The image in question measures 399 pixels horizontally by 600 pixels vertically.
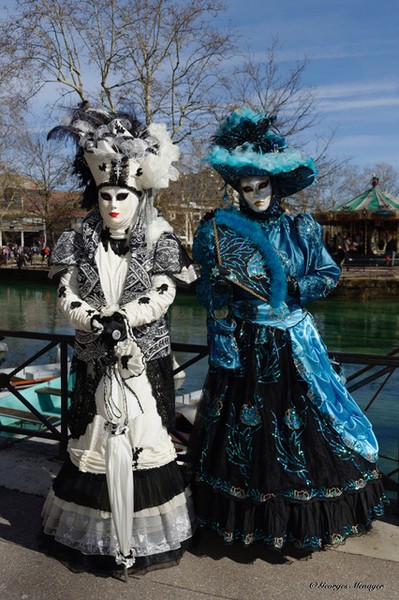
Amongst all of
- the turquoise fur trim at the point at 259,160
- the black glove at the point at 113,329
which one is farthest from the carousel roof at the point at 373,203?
the black glove at the point at 113,329

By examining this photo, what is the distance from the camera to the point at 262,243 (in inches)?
111

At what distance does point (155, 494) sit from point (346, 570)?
920mm

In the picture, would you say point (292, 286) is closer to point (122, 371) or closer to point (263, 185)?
point (263, 185)

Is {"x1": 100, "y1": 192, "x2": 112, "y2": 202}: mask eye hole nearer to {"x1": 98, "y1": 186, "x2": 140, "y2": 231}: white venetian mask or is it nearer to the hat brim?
{"x1": 98, "y1": 186, "x2": 140, "y2": 231}: white venetian mask

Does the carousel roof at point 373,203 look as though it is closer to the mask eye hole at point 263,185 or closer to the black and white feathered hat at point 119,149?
the mask eye hole at point 263,185

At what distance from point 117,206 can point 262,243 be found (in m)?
0.70

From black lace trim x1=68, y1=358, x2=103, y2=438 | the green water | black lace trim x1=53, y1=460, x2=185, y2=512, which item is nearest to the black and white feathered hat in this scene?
black lace trim x1=68, y1=358, x2=103, y2=438

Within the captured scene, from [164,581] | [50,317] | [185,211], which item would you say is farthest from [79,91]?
[164,581]

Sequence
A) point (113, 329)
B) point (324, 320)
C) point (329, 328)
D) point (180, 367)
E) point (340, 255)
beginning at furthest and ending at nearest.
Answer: point (340, 255), point (324, 320), point (329, 328), point (180, 367), point (113, 329)

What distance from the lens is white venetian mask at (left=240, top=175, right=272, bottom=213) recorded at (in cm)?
283

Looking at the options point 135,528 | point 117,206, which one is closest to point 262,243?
point 117,206

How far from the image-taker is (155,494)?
2711mm

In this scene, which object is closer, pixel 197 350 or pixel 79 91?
pixel 197 350

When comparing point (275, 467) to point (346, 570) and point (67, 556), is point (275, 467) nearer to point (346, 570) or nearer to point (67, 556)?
point (346, 570)
